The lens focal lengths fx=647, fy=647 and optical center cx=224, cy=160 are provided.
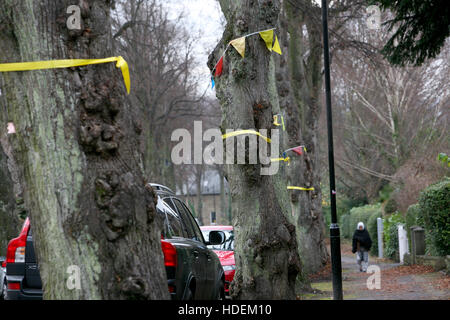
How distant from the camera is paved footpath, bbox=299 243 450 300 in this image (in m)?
12.9

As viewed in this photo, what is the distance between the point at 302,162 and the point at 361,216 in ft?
49.9

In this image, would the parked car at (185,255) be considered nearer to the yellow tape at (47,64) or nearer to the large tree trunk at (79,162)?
the large tree trunk at (79,162)

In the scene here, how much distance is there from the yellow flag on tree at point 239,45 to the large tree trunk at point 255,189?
0.13 m

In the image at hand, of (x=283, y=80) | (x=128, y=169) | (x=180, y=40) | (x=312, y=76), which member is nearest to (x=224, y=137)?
(x=128, y=169)

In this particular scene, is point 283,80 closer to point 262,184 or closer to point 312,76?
point 312,76

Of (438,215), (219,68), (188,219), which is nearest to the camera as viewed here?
(188,219)

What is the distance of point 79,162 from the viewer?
16.2ft

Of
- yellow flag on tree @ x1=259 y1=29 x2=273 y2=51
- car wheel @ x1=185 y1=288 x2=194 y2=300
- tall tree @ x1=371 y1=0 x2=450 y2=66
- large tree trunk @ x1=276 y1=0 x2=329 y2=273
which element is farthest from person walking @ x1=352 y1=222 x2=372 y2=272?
car wheel @ x1=185 y1=288 x2=194 y2=300

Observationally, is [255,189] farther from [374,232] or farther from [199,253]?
[374,232]

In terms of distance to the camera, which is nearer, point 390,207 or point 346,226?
point 390,207

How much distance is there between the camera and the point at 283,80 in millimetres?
18609

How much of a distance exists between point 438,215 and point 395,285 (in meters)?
2.55

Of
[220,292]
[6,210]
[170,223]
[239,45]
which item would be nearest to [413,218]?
[6,210]

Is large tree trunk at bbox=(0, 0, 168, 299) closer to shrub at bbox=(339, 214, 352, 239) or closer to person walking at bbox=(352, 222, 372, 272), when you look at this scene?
person walking at bbox=(352, 222, 372, 272)
